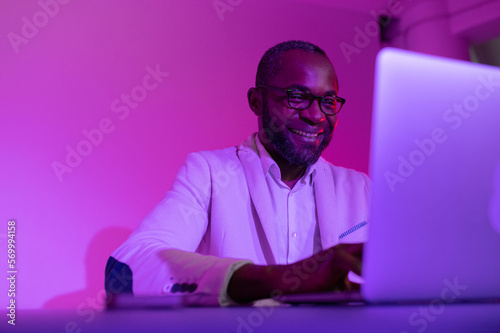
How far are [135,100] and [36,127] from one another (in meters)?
0.60

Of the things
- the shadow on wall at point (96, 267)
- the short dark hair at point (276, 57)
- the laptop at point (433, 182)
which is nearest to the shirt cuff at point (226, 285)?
the laptop at point (433, 182)

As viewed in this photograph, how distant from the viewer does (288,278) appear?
0.93 m

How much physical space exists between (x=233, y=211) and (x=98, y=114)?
1.57 m

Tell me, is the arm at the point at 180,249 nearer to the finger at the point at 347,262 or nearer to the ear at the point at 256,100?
the finger at the point at 347,262

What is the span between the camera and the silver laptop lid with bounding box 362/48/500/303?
0.58 metres

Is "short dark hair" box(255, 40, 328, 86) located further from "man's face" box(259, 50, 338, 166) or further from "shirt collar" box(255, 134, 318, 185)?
"shirt collar" box(255, 134, 318, 185)

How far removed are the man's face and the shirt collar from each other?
0.12 ft

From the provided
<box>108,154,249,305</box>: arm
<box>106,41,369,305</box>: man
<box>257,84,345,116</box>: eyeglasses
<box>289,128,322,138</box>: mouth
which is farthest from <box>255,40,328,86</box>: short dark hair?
<box>108,154,249,305</box>: arm

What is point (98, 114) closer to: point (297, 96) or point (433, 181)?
point (297, 96)

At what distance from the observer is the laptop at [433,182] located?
0.58m

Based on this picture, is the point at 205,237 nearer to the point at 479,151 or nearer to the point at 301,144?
the point at 301,144

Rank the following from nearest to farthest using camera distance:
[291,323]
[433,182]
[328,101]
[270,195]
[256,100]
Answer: [291,323]
[433,182]
[270,195]
[328,101]
[256,100]

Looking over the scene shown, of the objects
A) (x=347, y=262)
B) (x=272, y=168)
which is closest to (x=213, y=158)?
(x=272, y=168)

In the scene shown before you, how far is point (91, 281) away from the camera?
2.84m
